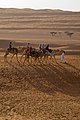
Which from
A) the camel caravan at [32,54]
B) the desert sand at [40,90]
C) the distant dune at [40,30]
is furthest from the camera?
the distant dune at [40,30]

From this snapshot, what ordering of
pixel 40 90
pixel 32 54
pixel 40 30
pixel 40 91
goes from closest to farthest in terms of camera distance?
pixel 40 91, pixel 40 90, pixel 32 54, pixel 40 30

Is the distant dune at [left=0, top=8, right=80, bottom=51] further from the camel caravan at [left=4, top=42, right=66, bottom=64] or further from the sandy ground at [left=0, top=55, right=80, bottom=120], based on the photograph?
the sandy ground at [left=0, top=55, right=80, bottom=120]

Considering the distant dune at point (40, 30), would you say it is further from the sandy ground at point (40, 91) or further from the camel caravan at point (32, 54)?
the sandy ground at point (40, 91)

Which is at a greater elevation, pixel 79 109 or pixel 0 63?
pixel 0 63

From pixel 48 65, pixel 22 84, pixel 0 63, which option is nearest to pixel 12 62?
pixel 0 63

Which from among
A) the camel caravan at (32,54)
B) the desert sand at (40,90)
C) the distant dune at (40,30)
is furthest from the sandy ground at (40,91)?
the distant dune at (40,30)

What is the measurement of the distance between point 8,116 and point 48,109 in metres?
2.49

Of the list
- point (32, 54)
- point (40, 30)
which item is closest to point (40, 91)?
point (32, 54)

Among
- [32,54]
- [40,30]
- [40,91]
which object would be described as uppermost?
[40,30]

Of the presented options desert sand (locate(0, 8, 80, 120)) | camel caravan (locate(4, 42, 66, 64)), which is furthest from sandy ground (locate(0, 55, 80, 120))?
camel caravan (locate(4, 42, 66, 64))

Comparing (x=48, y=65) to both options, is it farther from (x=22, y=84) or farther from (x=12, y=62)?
(x=22, y=84)

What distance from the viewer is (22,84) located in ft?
76.2

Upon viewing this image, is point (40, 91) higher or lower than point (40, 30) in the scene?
lower

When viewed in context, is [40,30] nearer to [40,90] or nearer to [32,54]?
[32,54]
